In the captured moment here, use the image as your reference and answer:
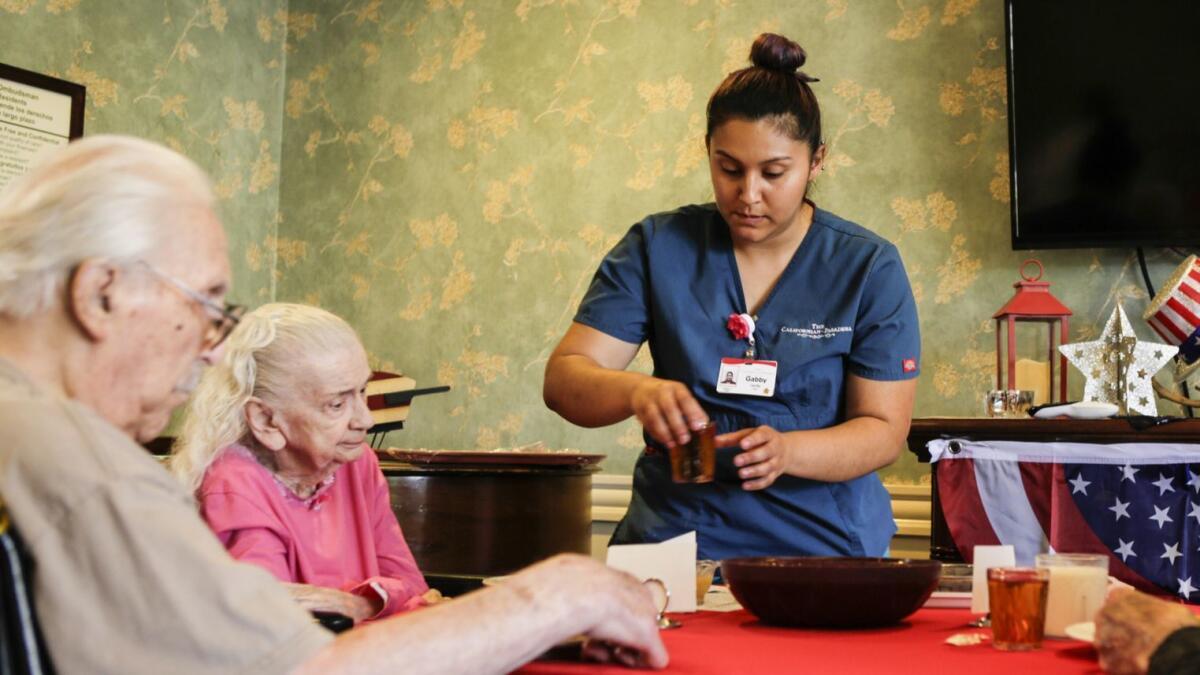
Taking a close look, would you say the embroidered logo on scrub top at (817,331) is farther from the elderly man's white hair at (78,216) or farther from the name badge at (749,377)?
the elderly man's white hair at (78,216)

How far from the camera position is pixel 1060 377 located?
125 inches

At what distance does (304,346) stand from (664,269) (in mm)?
644

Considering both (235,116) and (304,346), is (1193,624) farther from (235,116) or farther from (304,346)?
(235,116)

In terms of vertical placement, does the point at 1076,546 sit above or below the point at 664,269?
below

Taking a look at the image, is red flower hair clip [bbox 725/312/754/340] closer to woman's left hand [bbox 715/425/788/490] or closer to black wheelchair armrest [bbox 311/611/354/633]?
woman's left hand [bbox 715/425/788/490]

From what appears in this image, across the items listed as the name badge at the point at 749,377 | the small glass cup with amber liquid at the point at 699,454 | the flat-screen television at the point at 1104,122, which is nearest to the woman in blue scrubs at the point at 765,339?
the name badge at the point at 749,377

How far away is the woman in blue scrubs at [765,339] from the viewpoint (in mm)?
2119

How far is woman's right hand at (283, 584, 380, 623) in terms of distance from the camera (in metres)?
1.80

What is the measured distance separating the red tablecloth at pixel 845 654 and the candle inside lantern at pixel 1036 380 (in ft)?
5.85

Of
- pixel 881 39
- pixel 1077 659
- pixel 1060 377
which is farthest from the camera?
pixel 881 39

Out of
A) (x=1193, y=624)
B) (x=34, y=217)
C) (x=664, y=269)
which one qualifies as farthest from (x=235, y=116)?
(x=1193, y=624)

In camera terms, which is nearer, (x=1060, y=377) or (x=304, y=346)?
(x=304, y=346)

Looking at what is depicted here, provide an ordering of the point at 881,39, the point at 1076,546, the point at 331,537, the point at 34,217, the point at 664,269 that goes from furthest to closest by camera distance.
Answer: the point at 881,39
the point at 1076,546
the point at 664,269
the point at 331,537
the point at 34,217

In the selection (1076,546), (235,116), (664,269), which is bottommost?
(1076,546)
